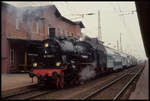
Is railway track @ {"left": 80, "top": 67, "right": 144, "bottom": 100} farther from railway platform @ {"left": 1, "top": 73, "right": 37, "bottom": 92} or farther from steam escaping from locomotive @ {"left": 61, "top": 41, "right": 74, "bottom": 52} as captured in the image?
railway platform @ {"left": 1, "top": 73, "right": 37, "bottom": 92}

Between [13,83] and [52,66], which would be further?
[13,83]

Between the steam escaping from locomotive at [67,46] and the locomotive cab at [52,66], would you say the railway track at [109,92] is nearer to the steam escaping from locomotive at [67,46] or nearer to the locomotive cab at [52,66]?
the locomotive cab at [52,66]

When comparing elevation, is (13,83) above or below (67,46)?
below

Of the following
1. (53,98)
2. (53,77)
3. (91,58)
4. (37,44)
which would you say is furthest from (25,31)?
(53,98)

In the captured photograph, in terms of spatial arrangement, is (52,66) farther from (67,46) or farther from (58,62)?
(67,46)

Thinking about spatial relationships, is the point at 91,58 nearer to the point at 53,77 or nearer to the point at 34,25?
the point at 53,77

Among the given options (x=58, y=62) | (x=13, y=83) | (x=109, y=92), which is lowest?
(x=109, y=92)

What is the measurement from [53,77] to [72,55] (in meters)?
2.17

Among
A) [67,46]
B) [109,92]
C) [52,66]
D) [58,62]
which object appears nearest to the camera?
[109,92]

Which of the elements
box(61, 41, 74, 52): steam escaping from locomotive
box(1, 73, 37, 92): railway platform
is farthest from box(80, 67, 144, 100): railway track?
box(1, 73, 37, 92): railway platform

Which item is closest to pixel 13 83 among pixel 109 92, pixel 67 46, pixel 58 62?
pixel 58 62

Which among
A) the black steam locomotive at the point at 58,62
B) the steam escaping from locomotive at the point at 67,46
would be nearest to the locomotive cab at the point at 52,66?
the black steam locomotive at the point at 58,62

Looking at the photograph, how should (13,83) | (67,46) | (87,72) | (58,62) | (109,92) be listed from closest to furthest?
(109,92) < (58,62) < (67,46) < (13,83) < (87,72)

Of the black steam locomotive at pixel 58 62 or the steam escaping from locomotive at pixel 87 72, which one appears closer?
the black steam locomotive at pixel 58 62
